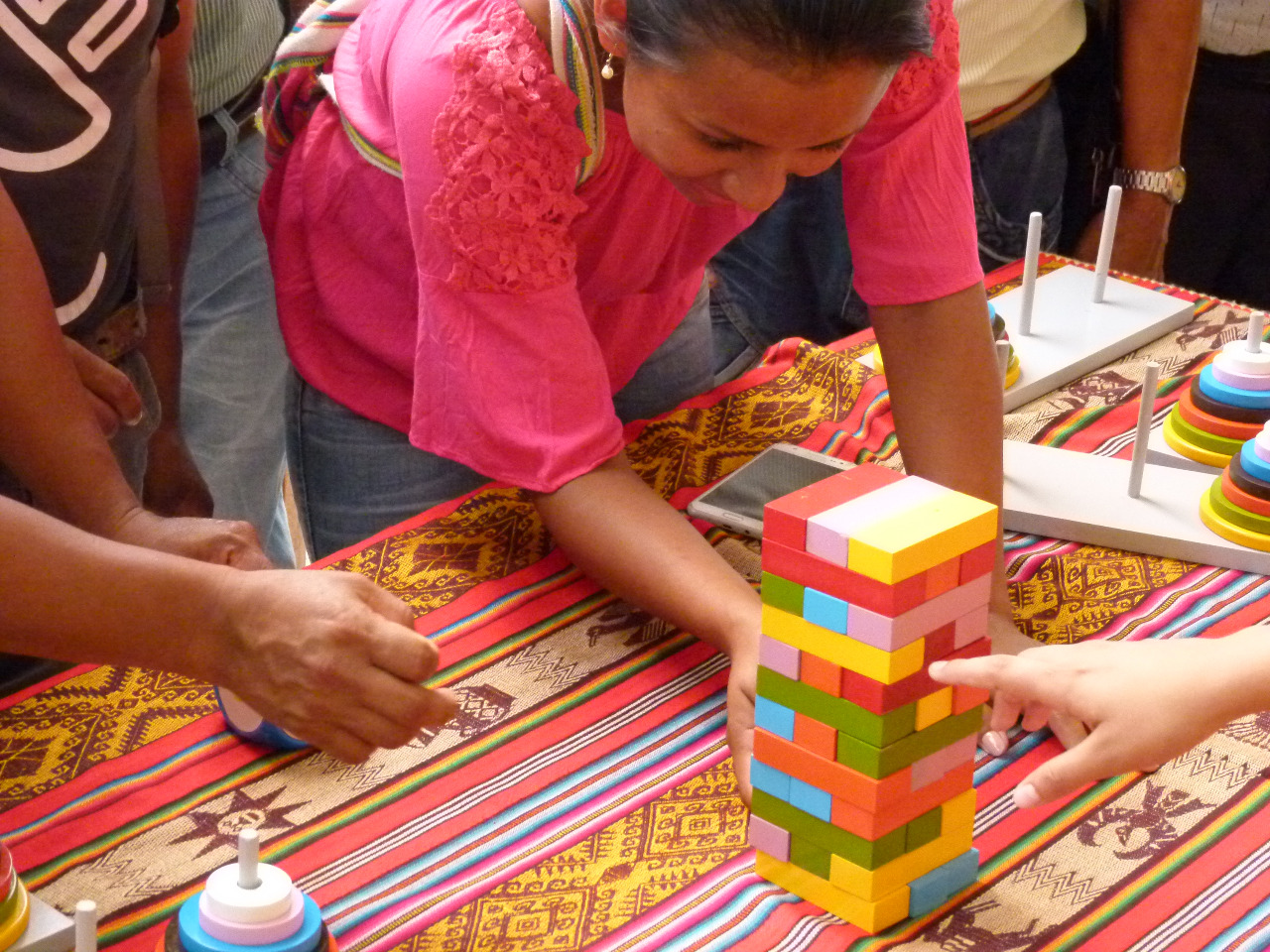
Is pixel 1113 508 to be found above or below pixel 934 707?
below

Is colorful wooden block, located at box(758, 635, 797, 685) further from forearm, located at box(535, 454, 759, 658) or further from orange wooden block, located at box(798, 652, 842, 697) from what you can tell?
forearm, located at box(535, 454, 759, 658)

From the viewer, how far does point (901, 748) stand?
0.88 metres

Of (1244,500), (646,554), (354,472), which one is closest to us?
(646,554)

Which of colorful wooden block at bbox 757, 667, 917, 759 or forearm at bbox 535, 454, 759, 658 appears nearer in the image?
colorful wooden block at bbox 757, 667, 917, 759

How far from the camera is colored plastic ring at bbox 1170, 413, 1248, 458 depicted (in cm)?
145

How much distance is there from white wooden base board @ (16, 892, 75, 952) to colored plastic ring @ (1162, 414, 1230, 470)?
1124mm

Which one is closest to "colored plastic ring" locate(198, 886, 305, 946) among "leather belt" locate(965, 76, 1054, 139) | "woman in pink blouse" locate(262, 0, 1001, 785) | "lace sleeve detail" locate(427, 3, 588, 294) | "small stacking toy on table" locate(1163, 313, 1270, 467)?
"woman in pink blouse" locate(262, 0, 1001, 785)

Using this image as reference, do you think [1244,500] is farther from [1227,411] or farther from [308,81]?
[308,81]

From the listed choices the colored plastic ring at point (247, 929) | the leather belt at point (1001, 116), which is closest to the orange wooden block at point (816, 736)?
the colored plastic ring at point (247, 929)

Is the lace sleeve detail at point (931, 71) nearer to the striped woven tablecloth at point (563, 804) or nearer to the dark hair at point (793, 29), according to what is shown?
the dark hair at point (793, 29)

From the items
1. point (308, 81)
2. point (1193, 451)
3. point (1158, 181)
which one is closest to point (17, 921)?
point (308, 81)

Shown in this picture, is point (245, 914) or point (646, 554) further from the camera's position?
point (646, 554)

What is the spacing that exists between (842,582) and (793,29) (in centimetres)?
35

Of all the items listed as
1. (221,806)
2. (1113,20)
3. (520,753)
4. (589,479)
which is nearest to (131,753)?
(221,806)
